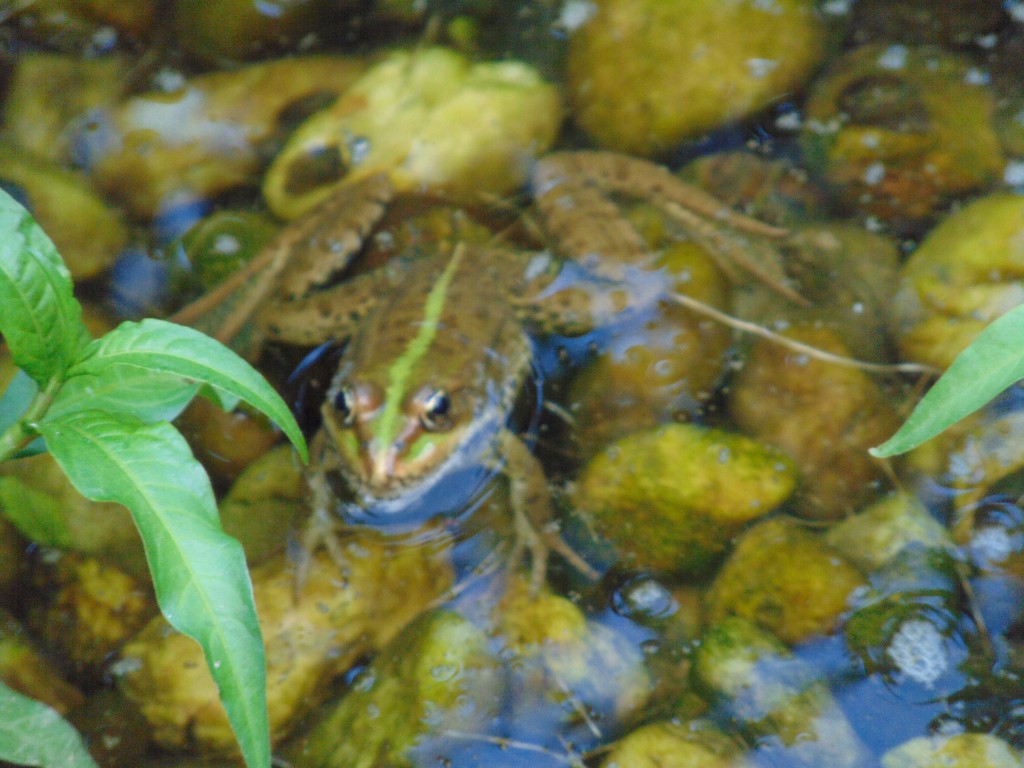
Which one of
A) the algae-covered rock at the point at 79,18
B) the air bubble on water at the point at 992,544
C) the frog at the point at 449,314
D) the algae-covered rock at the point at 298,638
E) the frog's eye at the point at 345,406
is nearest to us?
the algae-covered rock at the point at 298,638

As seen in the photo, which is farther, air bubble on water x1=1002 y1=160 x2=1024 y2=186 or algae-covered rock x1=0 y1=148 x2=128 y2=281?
algae-covered rock x1=0 y1=148 x2=128 y2=281

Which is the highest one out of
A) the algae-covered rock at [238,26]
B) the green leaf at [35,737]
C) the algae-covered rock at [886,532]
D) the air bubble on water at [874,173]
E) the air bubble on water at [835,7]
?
A: the air bubble on water at [835,7]

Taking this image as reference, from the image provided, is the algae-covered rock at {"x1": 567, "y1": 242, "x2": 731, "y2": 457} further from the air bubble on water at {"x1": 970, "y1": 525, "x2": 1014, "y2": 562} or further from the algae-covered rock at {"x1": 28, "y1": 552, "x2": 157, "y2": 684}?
the algae-covered rock at {"x1": 28, "y1": 552, "x2": 157, "y2": 684}

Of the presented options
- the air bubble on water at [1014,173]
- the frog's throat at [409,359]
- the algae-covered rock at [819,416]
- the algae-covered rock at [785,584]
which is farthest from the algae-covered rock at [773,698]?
the air bubble on water at [1014,173]

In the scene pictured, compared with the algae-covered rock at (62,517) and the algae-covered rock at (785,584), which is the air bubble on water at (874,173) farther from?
the algae-covered rock at (62,517)

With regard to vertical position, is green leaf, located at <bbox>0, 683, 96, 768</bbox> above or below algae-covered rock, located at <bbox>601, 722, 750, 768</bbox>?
above

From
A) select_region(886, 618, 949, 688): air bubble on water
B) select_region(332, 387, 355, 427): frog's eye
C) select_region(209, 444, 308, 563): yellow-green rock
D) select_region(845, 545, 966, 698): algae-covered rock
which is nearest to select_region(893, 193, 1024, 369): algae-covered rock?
select_region(845, 545, 966, 698): algae-covered rock
